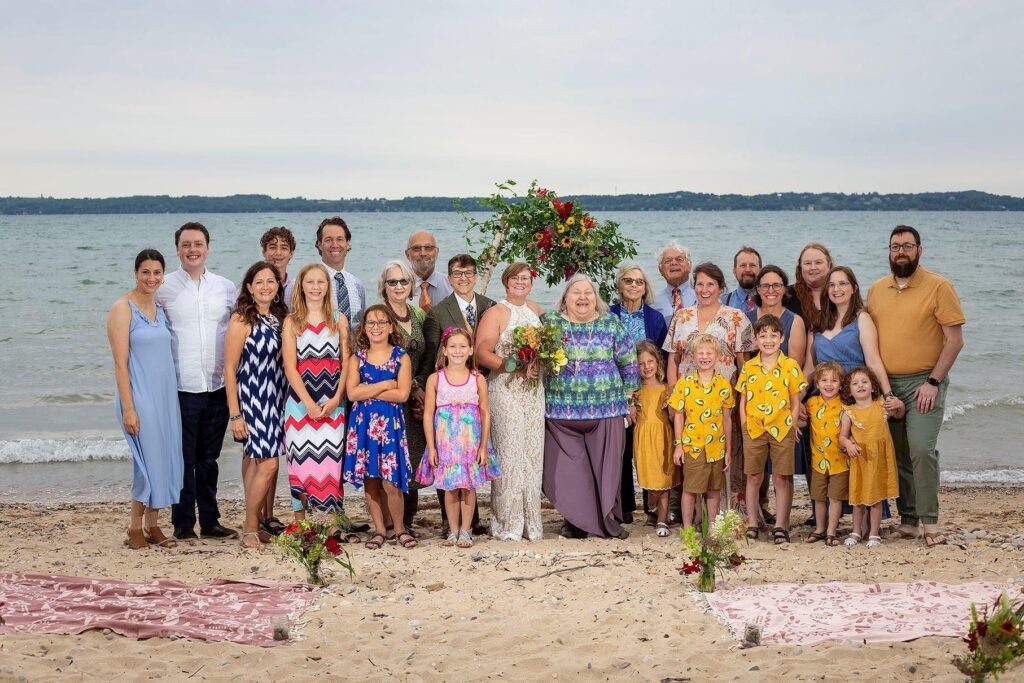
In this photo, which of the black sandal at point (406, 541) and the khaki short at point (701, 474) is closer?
the black sandal at point (406, 541)

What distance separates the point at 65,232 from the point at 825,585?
6237cm

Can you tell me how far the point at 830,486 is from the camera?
7.41m

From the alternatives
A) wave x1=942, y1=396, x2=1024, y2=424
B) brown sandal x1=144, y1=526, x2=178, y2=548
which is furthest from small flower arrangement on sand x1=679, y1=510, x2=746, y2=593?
wave x1=942, y1=396, x2=1024, y2=424

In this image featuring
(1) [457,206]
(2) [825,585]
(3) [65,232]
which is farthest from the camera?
(3) [65,232]

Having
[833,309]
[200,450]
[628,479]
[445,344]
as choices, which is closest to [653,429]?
[628,479]

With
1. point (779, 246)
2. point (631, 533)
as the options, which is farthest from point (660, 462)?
point (779, 246)

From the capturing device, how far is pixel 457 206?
8.88 metres

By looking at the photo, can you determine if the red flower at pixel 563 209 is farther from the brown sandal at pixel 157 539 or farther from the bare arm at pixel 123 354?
the brown sandal at pixel 157 539

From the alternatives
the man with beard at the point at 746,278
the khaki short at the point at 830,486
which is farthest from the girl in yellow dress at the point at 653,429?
the khaki short at the point at 830,486

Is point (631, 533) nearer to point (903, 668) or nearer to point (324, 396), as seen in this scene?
point (324, 396)

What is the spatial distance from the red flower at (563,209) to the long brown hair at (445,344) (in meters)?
1.53

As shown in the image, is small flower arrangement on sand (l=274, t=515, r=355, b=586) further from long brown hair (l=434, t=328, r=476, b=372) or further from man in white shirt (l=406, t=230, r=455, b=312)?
man in white shirt (l=406, t=230, r=455, b=312)

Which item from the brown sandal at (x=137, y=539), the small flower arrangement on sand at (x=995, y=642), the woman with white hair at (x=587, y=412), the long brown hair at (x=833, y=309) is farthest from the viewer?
the brown sandal at (x=137, y=539)

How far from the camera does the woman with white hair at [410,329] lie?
24.1ft
